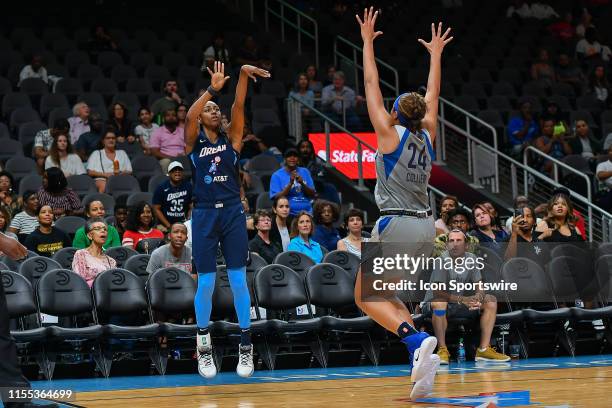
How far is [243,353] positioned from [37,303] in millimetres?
2887

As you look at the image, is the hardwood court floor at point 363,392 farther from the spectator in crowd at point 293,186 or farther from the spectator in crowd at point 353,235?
the spectator in crowd at point 293,186

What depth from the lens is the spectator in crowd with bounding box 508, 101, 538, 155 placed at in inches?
744

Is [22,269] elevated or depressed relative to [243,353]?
elevated

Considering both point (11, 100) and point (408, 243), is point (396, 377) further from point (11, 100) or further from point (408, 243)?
point (11, 100)

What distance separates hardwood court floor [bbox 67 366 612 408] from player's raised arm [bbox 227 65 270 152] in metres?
2.08

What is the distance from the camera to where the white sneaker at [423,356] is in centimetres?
805

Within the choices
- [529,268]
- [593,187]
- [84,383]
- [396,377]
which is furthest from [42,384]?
[593,187]

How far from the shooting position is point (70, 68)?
18.5 m

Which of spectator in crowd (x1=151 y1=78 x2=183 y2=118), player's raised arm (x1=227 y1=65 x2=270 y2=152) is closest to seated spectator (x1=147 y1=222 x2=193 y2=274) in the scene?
player's raised arm (x1=227 y1=65 x2=270 y2=152)

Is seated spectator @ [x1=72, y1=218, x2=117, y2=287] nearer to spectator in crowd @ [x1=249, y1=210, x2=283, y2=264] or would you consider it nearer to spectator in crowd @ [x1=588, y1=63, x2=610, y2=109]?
spectator in crowd @ [x1=249, y1=210, x2=283, y2=264]

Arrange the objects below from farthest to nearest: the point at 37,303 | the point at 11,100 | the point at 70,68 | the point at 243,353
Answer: the point at 70,68, the point at 11,100, the point at 37,303, the point at 243,353

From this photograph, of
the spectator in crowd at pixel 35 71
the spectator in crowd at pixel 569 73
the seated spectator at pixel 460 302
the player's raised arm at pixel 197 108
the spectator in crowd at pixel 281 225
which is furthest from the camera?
the spectator in crowd at pixel 569 73

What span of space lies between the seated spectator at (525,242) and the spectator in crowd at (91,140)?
589cm

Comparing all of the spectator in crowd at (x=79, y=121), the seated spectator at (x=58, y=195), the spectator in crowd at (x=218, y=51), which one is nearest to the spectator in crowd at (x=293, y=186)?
the seated spectator at (x=58, y=195)
